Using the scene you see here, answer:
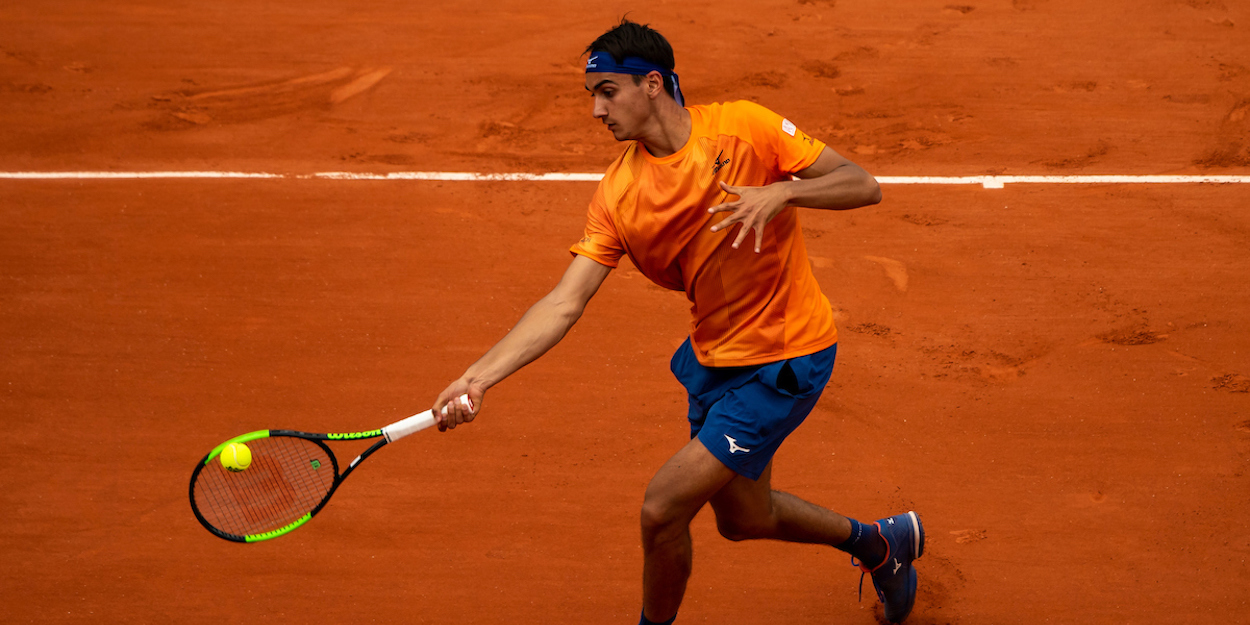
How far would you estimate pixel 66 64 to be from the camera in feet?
27.8

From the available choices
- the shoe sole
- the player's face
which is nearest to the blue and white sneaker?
the shoe sole

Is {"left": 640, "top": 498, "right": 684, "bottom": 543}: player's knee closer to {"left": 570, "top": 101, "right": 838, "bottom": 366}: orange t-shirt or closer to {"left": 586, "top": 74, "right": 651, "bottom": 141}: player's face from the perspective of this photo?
{"left": 570, "top": 101, "right": 838, "bottom": 366}: orange t-shirt

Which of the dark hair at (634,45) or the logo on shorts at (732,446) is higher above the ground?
the dark hair at (634,45)

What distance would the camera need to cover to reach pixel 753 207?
129 inches

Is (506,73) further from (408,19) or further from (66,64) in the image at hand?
(66,64)

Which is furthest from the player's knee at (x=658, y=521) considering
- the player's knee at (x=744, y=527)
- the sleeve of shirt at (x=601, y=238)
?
the sleeve of shirt at (x=601, y=238)

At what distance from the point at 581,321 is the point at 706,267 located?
8.06 ft

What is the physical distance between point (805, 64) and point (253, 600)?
5.67 meters

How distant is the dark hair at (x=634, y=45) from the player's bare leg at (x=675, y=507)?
1314 mm

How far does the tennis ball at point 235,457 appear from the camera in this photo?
372 centimetres

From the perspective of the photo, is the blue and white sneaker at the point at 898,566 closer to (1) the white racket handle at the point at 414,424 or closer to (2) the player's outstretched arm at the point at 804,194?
(2) the player's outstretched arm at the point at 804,194

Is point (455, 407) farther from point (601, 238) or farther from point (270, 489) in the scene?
point (270, 489)

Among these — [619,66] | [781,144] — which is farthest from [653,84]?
[781,144]

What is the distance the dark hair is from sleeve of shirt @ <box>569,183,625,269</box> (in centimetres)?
47
